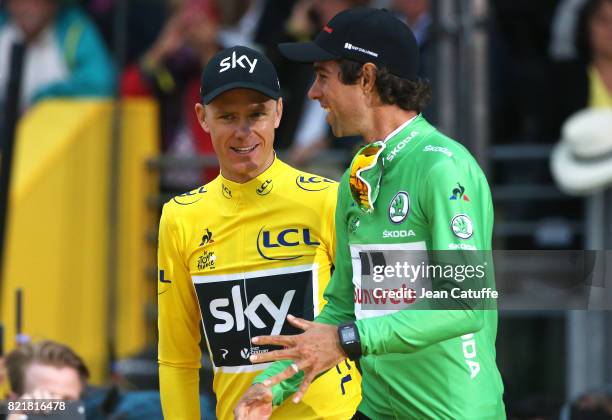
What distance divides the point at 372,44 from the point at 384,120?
24cm

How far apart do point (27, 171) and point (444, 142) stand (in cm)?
580

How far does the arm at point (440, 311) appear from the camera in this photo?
145 inches

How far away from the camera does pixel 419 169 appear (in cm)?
387

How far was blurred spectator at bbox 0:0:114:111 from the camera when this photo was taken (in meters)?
9.40

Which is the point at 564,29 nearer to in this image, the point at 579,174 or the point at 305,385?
the point at 579,174

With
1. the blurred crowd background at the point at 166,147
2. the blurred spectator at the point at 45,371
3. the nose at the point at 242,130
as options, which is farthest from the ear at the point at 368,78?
the blurred crowd background at the point at 166,147

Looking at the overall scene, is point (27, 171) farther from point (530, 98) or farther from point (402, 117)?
point (402, 117)

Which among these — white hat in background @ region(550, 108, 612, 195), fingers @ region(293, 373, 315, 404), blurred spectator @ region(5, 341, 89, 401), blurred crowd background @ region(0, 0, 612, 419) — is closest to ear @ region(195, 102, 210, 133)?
fingers @ region(293, 373, 315, 404)

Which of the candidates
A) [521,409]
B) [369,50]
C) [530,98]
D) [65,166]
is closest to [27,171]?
[65,166]

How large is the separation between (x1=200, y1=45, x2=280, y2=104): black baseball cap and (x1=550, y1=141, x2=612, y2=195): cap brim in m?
3.84

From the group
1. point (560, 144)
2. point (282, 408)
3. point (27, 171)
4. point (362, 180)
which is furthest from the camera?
point (27, 171)

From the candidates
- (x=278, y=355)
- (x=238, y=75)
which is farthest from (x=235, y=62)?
(x=278, y=355)

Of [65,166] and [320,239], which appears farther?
[65,166]

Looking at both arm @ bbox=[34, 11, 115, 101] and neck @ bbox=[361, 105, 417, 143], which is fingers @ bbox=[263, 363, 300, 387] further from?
arm @ bbox=[34, 11, 115, 101]
